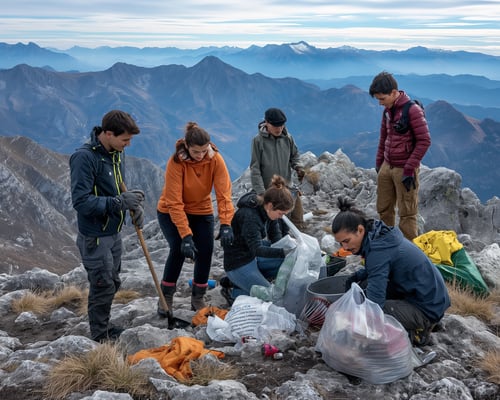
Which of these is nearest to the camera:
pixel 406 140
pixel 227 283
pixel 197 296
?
pixel 197 296

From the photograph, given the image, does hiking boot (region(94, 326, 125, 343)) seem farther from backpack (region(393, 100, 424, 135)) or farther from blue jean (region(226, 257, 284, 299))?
backpack (region(393, 100, 424, 135))

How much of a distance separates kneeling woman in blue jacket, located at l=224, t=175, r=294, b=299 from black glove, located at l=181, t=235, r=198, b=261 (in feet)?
2.45

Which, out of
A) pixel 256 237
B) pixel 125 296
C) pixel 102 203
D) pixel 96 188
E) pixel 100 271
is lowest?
pixel 125 296

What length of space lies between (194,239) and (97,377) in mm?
2849

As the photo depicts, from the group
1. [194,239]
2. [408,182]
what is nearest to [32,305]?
[194,239]

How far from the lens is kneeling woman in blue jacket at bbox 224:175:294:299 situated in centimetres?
648

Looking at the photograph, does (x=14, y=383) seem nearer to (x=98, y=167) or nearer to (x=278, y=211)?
(x=98, y=167)

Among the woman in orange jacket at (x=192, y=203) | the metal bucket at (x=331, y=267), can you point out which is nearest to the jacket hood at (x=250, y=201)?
the woman in orange jacket at (x=192, y=203)

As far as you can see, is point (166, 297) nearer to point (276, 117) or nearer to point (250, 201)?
point (250, 201)

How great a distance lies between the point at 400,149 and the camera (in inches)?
333

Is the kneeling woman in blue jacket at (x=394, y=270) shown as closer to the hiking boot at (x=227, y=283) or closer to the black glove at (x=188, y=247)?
the black glove at (x=188, y=247)

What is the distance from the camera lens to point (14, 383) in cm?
481

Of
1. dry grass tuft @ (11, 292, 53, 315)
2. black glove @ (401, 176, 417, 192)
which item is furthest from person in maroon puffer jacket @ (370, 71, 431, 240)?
dry grass tuft @ (11, 292, 53, 315)

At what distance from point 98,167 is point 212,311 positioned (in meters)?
2.83
